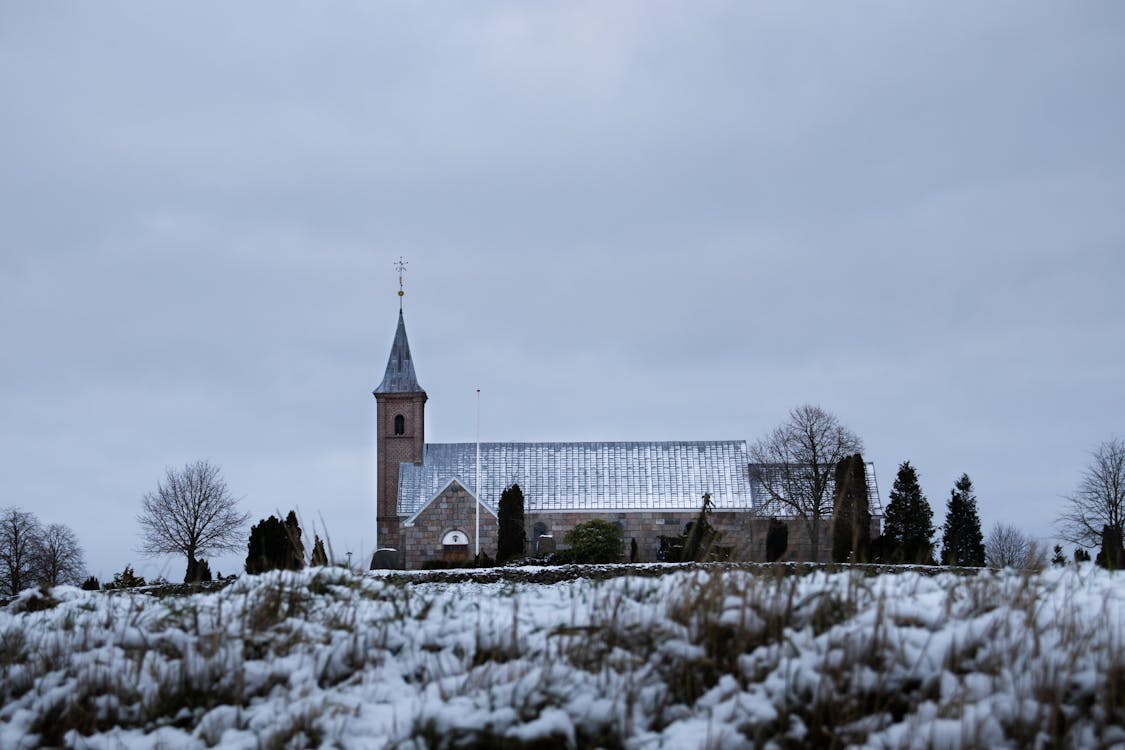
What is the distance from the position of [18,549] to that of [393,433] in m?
17.3

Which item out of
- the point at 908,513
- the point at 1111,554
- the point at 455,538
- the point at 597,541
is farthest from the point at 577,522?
the point at 1111,554

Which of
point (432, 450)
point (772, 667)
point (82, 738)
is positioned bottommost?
point (82, 738)

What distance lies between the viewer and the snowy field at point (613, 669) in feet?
20.6

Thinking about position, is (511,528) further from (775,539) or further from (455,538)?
(775,539)

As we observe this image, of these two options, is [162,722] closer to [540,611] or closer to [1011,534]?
[540,611]

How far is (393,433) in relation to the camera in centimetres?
5116

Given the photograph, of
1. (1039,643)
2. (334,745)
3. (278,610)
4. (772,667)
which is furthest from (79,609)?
(1039,643)

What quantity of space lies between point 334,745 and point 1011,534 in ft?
170

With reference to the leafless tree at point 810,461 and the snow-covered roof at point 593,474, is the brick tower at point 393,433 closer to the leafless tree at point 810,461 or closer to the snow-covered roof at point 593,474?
the snow-covered roof at point 593,474

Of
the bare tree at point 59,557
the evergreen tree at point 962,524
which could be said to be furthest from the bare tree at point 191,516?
the evergreen tree at point 962,524

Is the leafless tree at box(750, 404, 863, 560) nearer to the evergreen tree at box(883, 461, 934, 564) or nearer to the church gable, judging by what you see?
the evergreen tree at box(883, 461, 934, 564)

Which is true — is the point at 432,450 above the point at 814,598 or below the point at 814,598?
above

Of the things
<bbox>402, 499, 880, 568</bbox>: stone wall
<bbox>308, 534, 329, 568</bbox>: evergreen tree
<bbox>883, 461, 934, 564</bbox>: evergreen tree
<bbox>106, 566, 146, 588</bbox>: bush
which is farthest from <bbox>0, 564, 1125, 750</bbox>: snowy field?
<bbox>402, 499, 880, 568</bbox>: stone wall

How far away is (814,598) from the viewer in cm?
754
